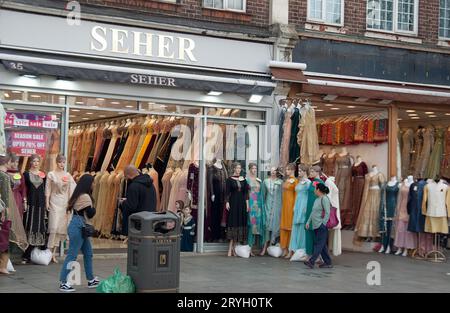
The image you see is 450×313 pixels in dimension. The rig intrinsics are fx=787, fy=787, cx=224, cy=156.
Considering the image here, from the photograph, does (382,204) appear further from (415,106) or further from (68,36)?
(68,36)

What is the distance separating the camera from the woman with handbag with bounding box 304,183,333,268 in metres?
14.0

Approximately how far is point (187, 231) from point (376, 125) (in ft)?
18.4

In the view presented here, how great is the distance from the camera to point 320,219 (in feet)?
46.1

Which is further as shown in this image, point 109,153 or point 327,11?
point 327,11

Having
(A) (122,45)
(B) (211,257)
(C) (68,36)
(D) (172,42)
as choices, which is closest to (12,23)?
(C) (68,36)

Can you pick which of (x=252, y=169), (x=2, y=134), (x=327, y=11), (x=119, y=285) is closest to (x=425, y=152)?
(x=327, y=11)

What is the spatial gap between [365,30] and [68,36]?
23.4 ft

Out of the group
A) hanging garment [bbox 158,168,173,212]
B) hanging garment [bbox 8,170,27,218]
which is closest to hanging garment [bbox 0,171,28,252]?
hanging garment [bbox 8,170,27,218]

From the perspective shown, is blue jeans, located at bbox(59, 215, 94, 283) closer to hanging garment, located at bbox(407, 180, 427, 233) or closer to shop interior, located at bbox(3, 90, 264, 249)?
shop interior, located at bbox(3, 90, 264, 249)

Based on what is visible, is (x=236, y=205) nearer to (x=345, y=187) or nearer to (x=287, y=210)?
(x=287, y=210)

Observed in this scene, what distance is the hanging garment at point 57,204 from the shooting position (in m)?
13.7

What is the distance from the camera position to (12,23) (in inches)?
547

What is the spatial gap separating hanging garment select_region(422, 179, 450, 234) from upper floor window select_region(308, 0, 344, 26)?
14.2 feet

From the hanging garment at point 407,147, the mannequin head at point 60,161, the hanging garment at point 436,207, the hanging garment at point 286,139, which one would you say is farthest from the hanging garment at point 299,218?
the hanging garment at point 407,147
